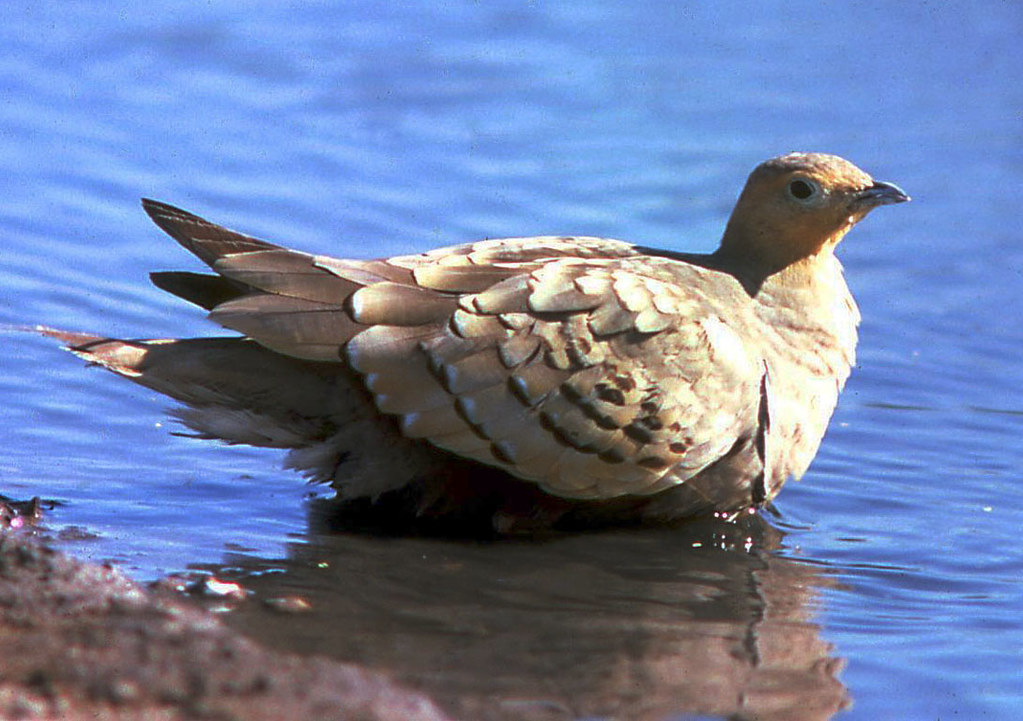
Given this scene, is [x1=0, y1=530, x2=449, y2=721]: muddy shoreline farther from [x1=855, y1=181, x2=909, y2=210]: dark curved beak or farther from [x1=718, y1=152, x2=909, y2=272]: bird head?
[x1=855, y1=181, x2=909, y2=210]: dark curved beak

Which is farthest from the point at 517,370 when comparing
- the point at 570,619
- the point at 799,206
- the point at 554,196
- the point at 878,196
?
the point at 554,196

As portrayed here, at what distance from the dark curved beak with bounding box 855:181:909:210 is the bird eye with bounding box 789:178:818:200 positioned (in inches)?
6.6

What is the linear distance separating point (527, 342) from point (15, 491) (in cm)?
190

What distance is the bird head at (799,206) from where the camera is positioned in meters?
6.77

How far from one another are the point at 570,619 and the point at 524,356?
957 mm

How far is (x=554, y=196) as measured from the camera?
10.1 metres

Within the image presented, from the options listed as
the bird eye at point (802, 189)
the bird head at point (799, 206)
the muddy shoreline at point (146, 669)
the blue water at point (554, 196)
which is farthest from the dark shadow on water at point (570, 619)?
the bird eye at point (802, 189)

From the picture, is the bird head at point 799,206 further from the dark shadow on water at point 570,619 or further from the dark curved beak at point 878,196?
the dark shadow on water at point 570,619

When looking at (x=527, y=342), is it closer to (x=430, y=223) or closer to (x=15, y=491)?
(x=15, y=491)

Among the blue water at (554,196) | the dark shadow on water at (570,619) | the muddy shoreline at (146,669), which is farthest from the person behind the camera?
the blue water at (554,196)

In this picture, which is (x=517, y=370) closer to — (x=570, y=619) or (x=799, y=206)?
(x=570, y=619)

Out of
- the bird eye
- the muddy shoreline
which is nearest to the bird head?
the bird eye

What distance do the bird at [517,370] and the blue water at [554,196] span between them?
31cm

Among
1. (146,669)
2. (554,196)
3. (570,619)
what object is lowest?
(146,669)
